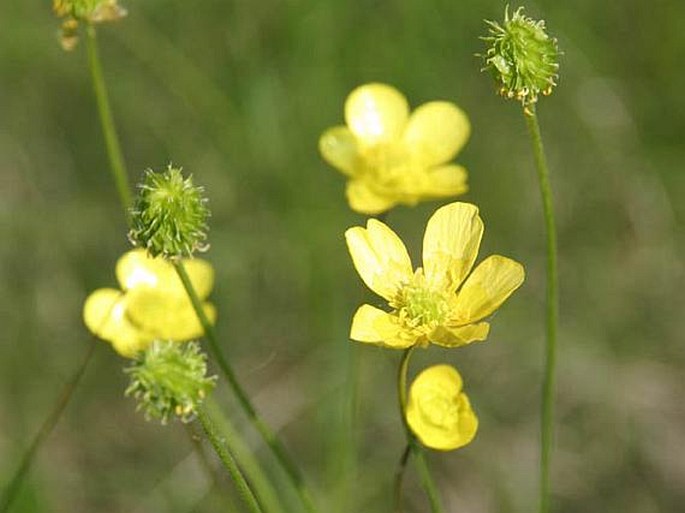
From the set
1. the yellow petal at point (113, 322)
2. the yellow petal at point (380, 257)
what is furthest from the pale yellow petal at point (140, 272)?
the yellow petal at point (380, 257)

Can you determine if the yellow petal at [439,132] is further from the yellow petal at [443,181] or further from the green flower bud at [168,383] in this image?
the green flower bud at [168,383]

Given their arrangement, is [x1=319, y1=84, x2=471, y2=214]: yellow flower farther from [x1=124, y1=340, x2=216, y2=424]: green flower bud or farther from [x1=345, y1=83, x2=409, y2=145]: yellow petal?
[x1=124, y1=340, x2=216, y2=424]: green flower bud

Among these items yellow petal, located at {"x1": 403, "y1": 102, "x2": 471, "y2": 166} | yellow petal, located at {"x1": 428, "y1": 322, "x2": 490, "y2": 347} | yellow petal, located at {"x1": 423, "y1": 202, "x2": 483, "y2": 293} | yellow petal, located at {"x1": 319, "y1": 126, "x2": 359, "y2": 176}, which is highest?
yellow petal, located at {"x1": 319, "y1": 126, "x2": 359, "y2": 176}

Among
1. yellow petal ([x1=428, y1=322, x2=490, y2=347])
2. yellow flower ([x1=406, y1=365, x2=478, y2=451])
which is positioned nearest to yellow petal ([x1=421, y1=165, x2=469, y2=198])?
yellow flower ([x1=406, y1=365, x2=478, y2=451])

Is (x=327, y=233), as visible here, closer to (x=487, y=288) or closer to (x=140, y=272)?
(x=140, y=272)

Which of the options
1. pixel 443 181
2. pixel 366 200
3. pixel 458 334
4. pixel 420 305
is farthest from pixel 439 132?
pixel 458 334

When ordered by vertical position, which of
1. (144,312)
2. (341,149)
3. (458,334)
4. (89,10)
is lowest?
(458,334)
